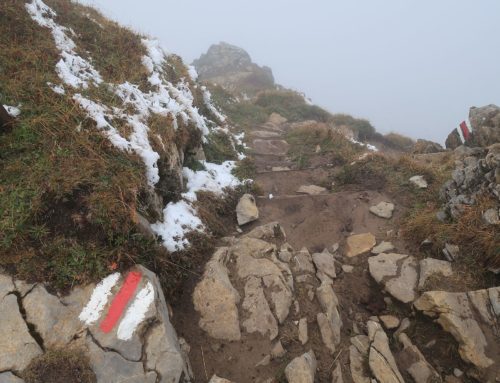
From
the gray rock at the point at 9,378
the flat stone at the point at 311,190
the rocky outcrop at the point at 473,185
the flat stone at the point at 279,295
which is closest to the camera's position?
the gray rock at the point at 9,378

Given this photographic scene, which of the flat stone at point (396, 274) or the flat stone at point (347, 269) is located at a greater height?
the flat stone at point (396, 274)

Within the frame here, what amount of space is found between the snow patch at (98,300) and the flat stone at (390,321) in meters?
4.35

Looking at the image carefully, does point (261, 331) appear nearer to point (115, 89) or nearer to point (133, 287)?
point (133, 287)

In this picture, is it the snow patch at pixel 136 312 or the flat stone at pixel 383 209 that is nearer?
the snow patch at pixel 136 312

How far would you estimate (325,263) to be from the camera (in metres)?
6.57

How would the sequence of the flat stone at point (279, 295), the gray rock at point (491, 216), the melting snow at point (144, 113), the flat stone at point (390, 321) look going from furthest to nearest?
the gray rock at point (491, 216), the melting snow at point (144, 113), the flat stone at point (390, 321), the flat stone at point (279, 295)

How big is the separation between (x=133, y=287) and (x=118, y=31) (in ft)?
27.1

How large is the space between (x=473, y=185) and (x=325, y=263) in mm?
3725

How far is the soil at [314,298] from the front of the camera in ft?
14.8

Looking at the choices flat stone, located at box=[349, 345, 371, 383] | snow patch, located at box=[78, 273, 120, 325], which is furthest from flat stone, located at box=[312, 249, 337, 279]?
snow patch, located at box=[78, 273, 120, 325]

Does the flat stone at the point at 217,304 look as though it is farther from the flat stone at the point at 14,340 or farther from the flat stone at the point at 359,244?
the flat stone at the point at 359,244

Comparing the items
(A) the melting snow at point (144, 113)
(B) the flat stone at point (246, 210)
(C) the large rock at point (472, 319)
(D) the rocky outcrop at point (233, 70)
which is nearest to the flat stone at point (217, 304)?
(A) the melting snow at point (144, 113)

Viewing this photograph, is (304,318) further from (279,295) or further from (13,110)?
(13,110)

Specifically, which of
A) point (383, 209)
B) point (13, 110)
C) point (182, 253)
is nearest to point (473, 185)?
point (383, 209)
